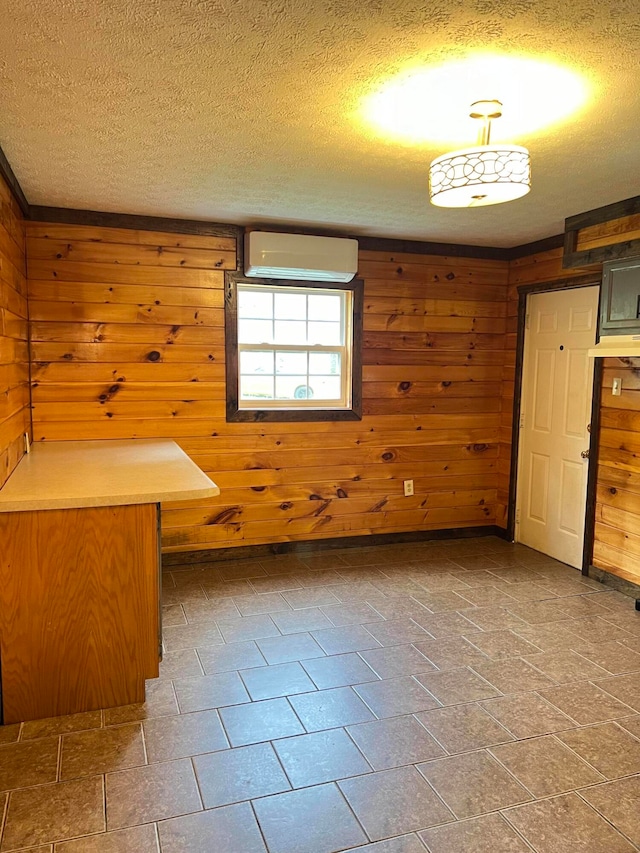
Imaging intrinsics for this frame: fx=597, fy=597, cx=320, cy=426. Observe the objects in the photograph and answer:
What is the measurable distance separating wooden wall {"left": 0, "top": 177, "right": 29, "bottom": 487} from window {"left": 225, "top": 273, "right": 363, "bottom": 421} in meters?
1.27

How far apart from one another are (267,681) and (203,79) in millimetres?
2369

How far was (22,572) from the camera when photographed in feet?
7.58

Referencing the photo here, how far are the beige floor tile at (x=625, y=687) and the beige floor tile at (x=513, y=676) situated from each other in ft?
0.79

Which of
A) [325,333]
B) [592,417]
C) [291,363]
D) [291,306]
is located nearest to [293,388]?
[291,363]

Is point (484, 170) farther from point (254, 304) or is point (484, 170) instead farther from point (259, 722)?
point (254, 304)

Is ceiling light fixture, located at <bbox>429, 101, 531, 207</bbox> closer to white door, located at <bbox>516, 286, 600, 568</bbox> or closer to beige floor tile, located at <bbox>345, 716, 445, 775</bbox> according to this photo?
beige floor tile, located at <bbox>345, 716, 445, 775</bbox>

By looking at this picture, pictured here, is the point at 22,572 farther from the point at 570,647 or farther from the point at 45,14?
the point at 570,647

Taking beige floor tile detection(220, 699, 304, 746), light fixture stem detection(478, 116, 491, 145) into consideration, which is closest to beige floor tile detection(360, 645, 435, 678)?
beige floor tile detection(220, 699, 304, 746)

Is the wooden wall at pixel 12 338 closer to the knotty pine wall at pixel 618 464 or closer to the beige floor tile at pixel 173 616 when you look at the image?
the beige floor tile at pixel 173 616

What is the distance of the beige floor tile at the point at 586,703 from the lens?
2430 millimetres

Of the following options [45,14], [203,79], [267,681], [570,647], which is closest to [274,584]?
[267,681]

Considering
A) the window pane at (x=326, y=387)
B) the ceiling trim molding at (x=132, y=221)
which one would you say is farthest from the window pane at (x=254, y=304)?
the window pane at (x=326, y=387)

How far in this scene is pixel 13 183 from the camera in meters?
3.03

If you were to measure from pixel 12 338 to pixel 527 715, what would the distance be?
2.96 m
